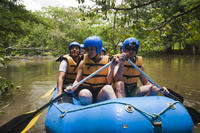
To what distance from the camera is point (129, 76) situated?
10.0 ft

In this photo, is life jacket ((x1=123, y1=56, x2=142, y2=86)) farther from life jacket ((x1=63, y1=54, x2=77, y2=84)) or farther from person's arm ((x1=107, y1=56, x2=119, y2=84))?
life jacket ((x1=63, y1=54, x2=77, y2=84))

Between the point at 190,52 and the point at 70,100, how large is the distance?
27515mm

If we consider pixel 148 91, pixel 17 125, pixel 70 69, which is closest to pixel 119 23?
pixel 70 69

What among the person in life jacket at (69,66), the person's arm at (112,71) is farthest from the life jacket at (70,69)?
the person's arm at (112,71)

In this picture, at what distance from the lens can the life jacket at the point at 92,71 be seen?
288 centimetres

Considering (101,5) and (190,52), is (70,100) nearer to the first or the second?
(101,5)

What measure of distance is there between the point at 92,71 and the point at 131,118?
1.22m

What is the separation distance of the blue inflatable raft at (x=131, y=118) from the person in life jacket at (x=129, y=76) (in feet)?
1.92

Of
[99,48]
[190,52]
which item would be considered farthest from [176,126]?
[190,52]

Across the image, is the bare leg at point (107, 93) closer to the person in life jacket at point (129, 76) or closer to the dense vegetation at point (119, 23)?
the person in life jacket at point (129, 76)

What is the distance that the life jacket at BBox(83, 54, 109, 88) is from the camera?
288 centimetres

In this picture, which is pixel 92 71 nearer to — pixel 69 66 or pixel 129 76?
pixel 129 76

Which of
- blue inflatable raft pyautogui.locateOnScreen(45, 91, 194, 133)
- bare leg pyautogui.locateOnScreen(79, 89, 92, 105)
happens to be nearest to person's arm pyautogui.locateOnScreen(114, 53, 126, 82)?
bare leg pyautogui.locateOnScreen(79, 89, 92, 105)

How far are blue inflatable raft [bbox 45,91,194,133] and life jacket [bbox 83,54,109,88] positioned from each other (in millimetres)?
731
